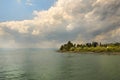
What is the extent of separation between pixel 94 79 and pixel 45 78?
15823mm

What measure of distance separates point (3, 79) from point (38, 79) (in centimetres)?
1197

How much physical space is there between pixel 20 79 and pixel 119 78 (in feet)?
105

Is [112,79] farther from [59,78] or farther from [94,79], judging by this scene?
[59,78]

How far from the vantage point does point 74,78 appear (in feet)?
246

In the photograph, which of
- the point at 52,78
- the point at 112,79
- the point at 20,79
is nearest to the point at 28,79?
the point at 20,79

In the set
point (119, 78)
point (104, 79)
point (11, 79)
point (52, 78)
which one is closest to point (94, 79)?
point (104, 79)

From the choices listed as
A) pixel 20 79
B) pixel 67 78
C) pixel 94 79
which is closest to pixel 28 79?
pixel 20 79

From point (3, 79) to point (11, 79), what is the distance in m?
2.65

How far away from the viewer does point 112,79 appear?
7106 cm

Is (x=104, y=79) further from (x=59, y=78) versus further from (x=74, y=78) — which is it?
(x=59, y=78)

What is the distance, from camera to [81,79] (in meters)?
73.1

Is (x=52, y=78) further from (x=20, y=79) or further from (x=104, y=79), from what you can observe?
(x=104, y=79)

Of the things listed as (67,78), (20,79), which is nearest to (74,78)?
(67,78)

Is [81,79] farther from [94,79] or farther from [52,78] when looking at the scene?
[52,78]
